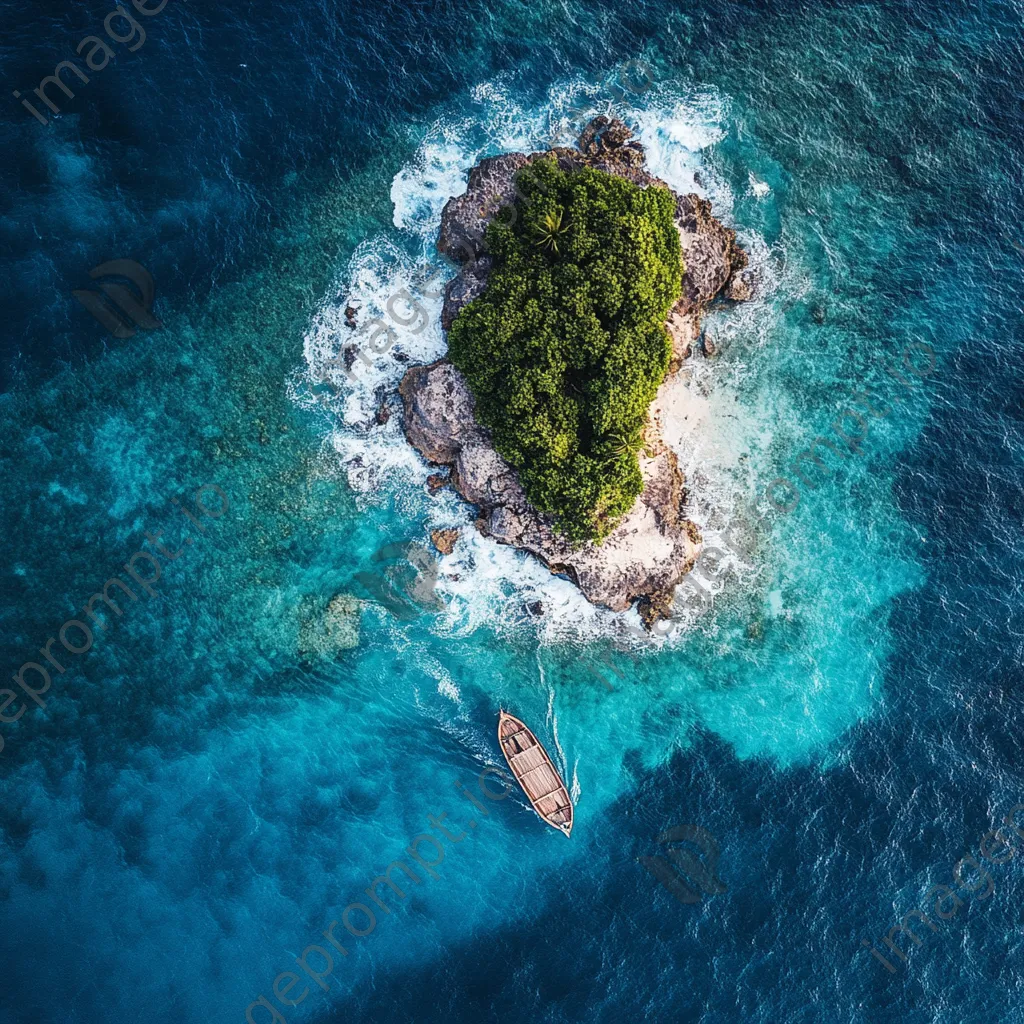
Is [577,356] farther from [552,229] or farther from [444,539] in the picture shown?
[444,539]

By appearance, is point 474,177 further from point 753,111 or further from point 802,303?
point 802,303

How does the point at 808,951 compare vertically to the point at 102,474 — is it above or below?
below

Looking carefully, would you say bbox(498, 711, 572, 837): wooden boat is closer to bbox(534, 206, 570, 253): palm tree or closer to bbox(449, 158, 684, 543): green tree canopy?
bbox(449, 158, 684, 543): green tree canopy

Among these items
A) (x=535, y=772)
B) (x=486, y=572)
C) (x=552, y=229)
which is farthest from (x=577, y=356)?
(x=535, y=772)

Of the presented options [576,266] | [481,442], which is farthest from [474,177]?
[481,442]

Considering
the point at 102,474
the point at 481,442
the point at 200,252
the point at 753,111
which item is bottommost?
the point at 481,442

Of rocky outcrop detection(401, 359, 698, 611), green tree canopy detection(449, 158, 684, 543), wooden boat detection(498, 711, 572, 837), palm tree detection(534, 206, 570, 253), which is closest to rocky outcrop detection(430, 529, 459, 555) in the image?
rocky outcrop detection(401, 359, 698, 611)
